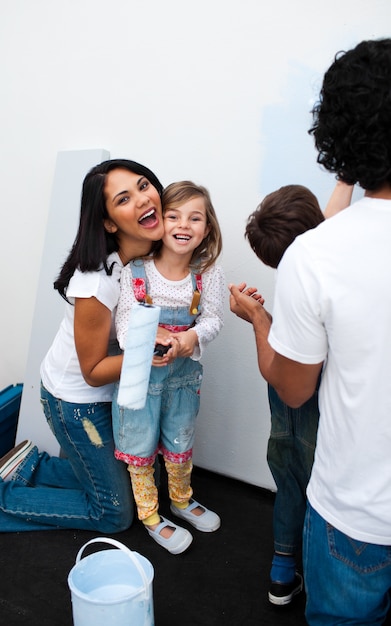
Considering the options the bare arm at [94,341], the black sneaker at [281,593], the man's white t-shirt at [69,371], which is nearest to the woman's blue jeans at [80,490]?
the man's white t-shirt at [69,371]

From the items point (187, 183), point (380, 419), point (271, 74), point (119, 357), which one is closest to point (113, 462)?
point (119, 357)

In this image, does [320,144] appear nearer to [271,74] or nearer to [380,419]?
[380,419]

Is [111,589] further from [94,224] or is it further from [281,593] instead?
[94,224]

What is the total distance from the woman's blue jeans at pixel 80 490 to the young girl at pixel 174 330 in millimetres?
85

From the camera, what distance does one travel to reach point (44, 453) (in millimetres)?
2275

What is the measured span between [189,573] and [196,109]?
168 cm

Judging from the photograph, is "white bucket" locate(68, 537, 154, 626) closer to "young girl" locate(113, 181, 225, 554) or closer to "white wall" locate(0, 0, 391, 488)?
"young girl" locate(113, 181, 225, 554)

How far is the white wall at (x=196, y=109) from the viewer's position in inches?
68.5

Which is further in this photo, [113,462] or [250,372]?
[250,372]

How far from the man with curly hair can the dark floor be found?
596 millimetres

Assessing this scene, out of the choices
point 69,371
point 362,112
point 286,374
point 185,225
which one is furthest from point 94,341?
point 362,112

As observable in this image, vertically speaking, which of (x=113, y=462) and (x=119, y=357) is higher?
(x=119, y=357)

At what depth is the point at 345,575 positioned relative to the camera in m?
1.00

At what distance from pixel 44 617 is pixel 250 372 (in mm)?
1089
